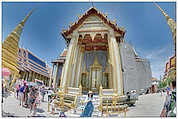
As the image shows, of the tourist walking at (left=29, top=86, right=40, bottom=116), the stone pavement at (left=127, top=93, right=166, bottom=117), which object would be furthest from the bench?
the tourist walking at (left=29, top=86, right=40, bottom=116)

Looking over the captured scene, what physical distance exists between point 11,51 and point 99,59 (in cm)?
903

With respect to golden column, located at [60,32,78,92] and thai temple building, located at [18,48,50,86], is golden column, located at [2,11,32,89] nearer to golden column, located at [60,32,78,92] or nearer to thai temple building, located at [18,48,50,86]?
golden column, located at [60,32,78,92]

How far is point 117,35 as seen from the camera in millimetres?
8766

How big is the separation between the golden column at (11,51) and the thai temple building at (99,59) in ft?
12.2

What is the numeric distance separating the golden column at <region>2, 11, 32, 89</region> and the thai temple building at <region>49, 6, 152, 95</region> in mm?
3711

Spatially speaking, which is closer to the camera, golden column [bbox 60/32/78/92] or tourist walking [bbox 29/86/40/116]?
tourist walking [bbox 29/86/40/116]

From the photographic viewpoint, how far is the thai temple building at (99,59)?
7635 millimetres

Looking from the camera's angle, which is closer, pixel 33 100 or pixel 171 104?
pixel 171 104

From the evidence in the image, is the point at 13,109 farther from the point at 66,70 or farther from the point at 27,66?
the point at 27,66

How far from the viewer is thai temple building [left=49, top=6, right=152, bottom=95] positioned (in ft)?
25.0

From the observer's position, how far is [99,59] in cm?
1216

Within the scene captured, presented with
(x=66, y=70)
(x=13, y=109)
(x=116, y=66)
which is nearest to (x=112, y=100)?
(x=116, y=66)

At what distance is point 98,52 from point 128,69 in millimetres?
4720

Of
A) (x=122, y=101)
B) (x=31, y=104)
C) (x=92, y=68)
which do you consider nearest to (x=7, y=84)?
(x=31, y=104)
